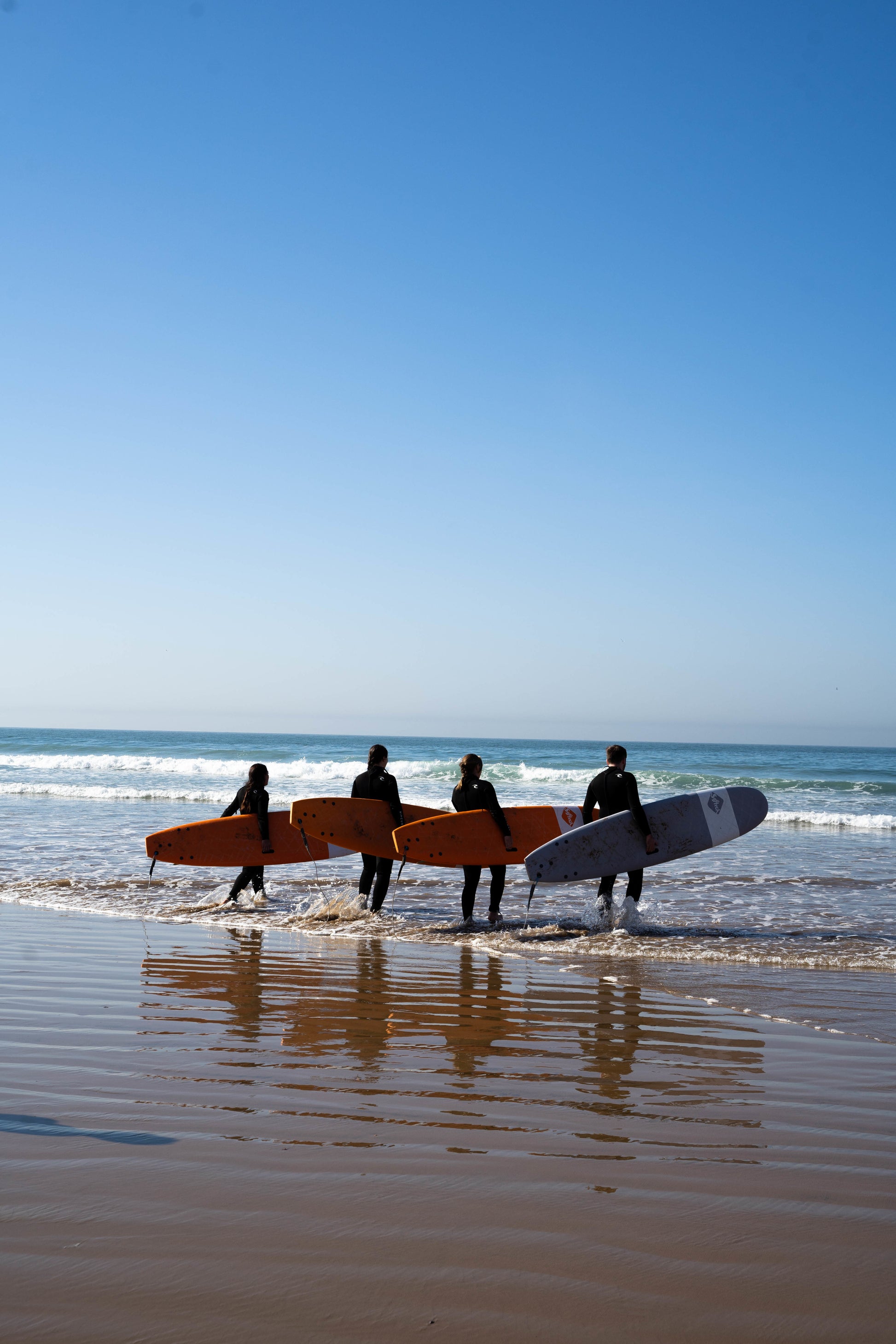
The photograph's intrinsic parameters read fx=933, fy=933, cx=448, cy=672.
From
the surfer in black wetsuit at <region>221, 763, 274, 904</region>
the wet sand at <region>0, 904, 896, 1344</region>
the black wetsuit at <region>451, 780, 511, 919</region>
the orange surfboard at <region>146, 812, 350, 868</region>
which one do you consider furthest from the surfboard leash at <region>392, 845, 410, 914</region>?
the wet sand at <region>0, 904, 896, 1344</region>

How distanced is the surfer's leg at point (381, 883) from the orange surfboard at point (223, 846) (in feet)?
3.06

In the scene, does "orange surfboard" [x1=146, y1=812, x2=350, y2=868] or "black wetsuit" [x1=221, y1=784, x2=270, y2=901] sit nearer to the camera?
"black wetsuit" [x1=221, y1=784, x2=270, y2=901]

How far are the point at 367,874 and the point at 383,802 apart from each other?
73cm

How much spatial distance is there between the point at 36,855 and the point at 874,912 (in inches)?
395

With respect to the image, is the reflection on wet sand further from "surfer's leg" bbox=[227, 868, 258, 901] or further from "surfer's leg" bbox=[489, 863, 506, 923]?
"surfer's leg" bbox=[227, 868, 258, 901]

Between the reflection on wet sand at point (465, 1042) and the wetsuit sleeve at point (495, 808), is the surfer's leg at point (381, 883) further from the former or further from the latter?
the reflection on wet sand at point (465, 1042)

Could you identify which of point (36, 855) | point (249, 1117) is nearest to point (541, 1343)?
point (249, 1117)

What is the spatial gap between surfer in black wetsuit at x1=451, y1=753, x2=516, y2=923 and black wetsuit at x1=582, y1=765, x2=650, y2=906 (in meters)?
0.82

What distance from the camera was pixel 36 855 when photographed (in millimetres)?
12203

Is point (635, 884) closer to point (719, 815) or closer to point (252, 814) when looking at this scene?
point (719, 815)

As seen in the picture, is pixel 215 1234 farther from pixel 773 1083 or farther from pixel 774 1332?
pixel 773 1083

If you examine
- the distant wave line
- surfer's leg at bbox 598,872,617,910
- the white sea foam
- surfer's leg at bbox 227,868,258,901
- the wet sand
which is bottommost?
the distant wave line

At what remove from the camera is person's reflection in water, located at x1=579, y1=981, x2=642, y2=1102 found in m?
3.79

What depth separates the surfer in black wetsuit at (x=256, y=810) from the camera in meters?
9.46
